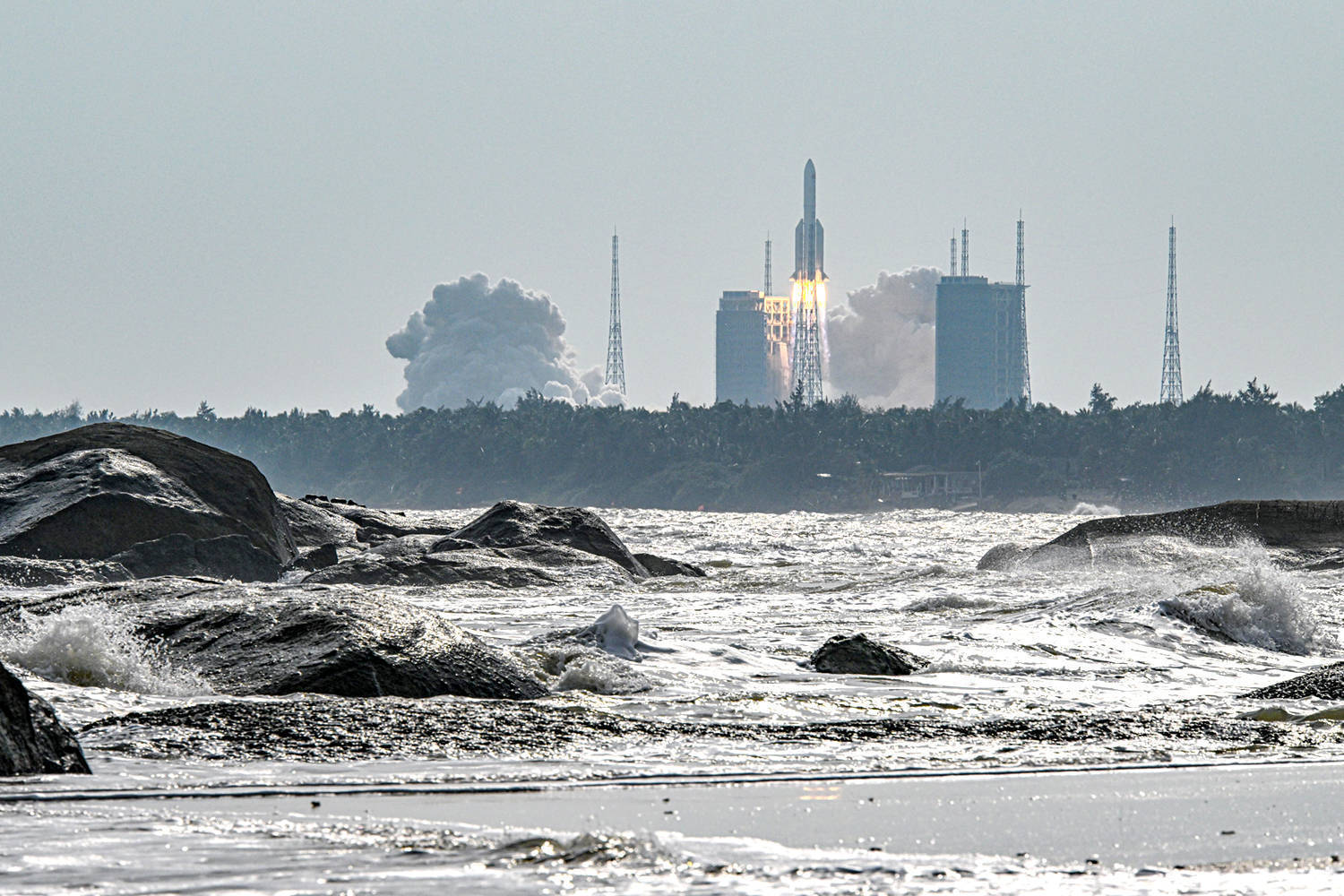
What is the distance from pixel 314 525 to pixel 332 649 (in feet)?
42.6

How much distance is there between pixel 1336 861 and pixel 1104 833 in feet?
1.82

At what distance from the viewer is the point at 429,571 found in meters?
14.8

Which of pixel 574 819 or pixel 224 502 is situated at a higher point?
pixel 224 502

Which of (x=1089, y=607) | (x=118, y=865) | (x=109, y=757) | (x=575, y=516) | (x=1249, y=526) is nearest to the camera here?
(x=118, y=865)

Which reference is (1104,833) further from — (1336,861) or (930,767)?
(930,767)

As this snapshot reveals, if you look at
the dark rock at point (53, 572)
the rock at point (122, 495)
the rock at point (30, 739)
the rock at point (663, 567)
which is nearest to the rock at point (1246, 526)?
the rock at point (663, 567)

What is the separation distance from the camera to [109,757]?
4.78 m

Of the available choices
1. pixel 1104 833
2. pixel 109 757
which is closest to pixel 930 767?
pixel 1104 833

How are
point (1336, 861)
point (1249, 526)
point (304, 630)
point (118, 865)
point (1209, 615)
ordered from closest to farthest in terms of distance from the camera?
1. point (118, 865)
2. point (1336, 861)
3. point (304, 630)
4. point (1209, 615)
5. point (1249, 526)

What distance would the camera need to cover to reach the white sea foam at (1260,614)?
1039cm

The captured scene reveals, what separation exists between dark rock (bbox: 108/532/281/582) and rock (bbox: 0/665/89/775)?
30.8 ft

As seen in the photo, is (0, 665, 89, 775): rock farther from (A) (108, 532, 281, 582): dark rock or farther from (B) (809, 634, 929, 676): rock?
(A) (108, 532, 281, 582): dark rock

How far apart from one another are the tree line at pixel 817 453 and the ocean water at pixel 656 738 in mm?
115455

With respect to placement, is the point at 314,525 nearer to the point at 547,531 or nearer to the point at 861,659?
the point at 547,531
